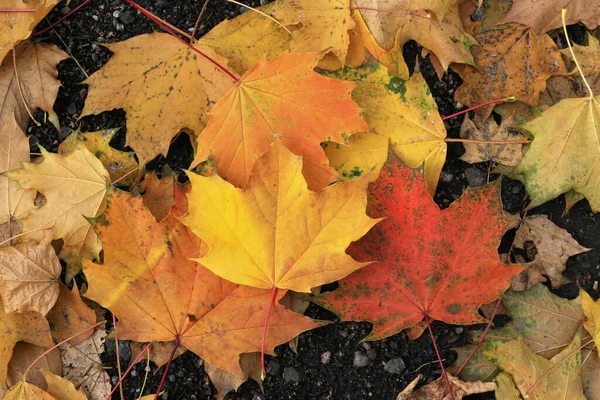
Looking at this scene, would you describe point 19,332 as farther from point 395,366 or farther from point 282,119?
point 395,366

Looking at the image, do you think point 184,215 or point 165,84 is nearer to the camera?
point 184,215

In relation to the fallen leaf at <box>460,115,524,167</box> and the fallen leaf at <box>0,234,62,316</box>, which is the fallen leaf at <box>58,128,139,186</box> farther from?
the fallen leaf at <box>460,115,524,167</box>

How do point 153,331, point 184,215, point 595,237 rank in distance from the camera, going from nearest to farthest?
1. point 184,215
2. point 153,331
3. point 595,237

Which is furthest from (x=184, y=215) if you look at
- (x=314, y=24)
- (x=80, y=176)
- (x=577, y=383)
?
(x=577, y=383)

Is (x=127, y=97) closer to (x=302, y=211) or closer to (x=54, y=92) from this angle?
(x=54, y=92)

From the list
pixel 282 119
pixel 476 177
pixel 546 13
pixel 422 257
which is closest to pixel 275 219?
pixel 282 119

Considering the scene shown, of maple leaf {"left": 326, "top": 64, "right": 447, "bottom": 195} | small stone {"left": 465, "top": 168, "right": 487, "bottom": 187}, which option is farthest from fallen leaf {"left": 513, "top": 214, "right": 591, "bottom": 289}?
maple leaf {"left": 326, "top": 64, "right": 447, "bottom": 195}

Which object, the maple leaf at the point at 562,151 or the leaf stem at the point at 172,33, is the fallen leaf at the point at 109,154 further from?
the maple leaf at the point at 562,151
